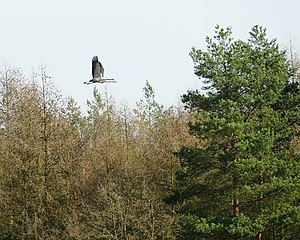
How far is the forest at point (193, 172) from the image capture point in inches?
857

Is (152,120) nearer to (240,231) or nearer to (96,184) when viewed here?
(96,184)

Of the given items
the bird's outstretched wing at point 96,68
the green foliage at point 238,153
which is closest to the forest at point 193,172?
the green foliage at point 238,153

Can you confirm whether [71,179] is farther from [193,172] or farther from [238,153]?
[238,153]

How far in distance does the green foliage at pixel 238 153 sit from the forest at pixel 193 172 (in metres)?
0.04

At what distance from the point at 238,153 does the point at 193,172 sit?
2.18 metres

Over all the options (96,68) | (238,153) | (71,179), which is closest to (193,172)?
(238,153)

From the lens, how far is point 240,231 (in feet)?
68.3

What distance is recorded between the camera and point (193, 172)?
2294cm

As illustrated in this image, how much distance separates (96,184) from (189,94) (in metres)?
5.62

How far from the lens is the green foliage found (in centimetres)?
2148

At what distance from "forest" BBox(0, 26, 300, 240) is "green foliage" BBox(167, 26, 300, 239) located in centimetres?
4

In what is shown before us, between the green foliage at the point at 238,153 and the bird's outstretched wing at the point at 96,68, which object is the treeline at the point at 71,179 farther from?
the bird's outstretched wing at the point at 96,68

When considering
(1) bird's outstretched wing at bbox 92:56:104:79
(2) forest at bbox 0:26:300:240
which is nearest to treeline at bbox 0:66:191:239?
(2) forest at bbox 0:26:300:240

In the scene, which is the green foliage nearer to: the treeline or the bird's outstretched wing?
the treeline
